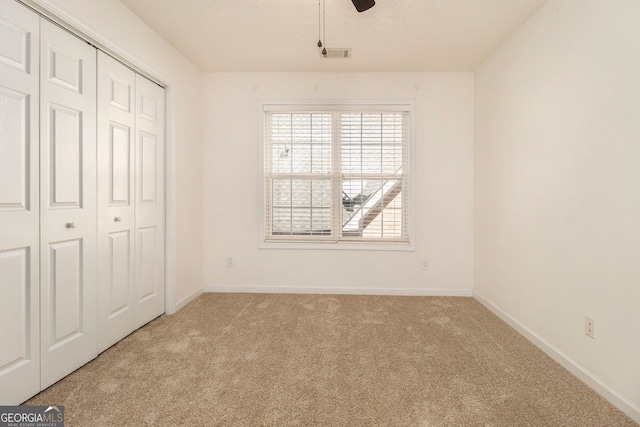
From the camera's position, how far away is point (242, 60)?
3258mm

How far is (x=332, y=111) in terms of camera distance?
358 centimetres

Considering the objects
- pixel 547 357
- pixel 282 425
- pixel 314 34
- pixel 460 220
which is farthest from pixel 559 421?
pixel 314 34

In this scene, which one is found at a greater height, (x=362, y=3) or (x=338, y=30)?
(x=338, y=30)

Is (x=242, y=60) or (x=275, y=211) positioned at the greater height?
(x=242, y=60)

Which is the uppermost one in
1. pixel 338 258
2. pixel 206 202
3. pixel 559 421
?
pixel 206 202

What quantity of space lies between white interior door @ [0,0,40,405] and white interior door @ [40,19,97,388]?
6cm

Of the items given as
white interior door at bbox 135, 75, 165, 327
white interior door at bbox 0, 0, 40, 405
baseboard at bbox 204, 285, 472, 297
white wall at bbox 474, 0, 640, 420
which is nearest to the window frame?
baseboard at bbox 204, 285, 472, 297

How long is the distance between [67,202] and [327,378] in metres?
2.06

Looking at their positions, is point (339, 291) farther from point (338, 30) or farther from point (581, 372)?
point (338, 30)

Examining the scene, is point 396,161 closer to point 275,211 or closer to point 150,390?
point 275,211

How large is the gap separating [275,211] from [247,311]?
49.4 inches

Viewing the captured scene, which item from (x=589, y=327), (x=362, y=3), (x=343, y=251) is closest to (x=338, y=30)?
(x=362, y=3)

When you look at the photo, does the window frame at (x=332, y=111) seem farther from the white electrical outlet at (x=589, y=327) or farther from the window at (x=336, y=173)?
the white electrical outlet at (x=589, y=327)

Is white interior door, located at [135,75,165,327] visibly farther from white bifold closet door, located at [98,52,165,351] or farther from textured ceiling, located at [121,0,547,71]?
textured ceiling, located at [121,0,547,71]
